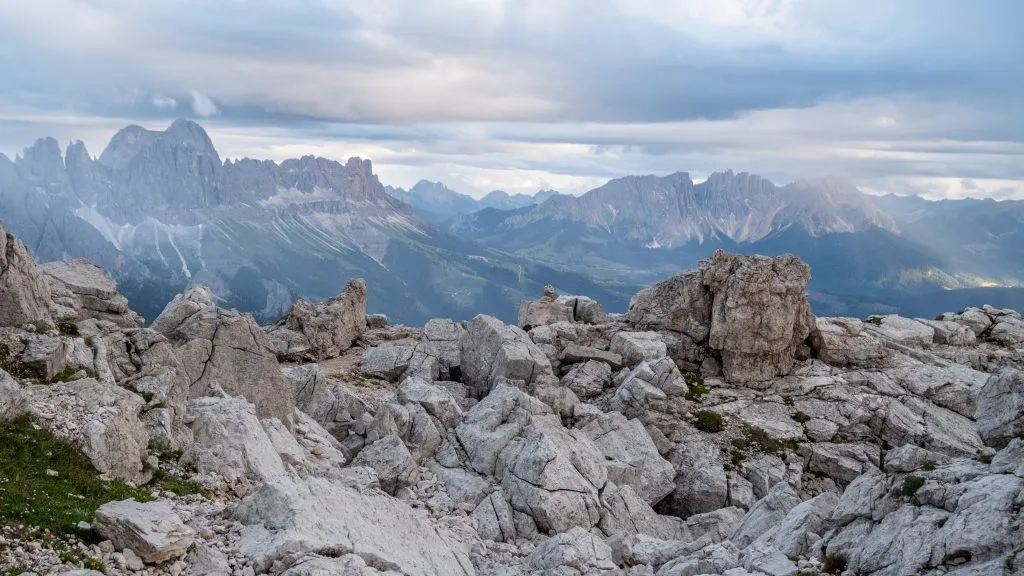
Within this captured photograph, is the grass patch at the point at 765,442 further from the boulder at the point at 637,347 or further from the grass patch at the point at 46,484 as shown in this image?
the grass patch at the point at 46,484

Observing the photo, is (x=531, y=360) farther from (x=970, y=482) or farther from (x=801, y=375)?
(x=970, y=482)

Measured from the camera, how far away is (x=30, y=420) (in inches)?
1013

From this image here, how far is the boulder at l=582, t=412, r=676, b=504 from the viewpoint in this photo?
44.5 metres

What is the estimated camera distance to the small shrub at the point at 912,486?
84.3ft

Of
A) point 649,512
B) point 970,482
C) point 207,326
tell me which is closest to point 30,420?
point 207,326

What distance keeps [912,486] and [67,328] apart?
3805 cm

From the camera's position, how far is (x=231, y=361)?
40.6 metres

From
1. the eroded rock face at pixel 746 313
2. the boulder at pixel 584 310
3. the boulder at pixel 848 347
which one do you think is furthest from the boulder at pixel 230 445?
the boulder at pixel 848 347

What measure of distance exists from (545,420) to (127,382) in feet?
75.3

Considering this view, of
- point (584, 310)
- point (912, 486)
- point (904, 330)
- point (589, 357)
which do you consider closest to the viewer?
point (912, 486)

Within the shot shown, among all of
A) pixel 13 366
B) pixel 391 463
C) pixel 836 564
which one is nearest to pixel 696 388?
pixel 391 463

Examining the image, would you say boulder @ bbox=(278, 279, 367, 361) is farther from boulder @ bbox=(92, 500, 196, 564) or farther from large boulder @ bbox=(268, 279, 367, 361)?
boulder @ bbox=(92, 500, 196, 564)

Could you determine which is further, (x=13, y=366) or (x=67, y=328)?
(x=67, y=328)

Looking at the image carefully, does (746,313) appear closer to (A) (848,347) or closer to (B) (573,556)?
(A) (848,347)
